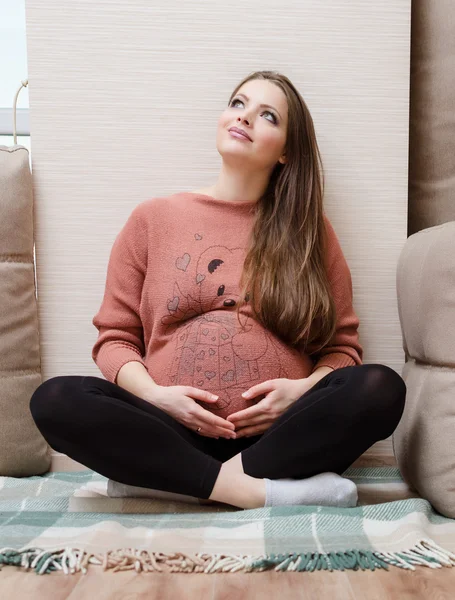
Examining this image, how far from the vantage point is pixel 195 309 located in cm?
127

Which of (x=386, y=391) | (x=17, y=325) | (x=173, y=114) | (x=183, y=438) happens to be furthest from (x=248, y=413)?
(x=173, y=114)

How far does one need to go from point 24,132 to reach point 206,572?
1281mm

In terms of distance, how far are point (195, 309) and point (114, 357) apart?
180 mm

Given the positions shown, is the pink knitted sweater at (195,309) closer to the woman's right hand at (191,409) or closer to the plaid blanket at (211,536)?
the woman's right hand at (191,409)

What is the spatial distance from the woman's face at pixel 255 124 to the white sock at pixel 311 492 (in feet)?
2.05

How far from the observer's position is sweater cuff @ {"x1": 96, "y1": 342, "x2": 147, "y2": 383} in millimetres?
1241

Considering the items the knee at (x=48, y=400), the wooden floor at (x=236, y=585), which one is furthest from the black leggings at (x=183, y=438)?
the wooden floor at (x=236, y=585)

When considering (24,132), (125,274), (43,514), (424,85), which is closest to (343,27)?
(424,85)

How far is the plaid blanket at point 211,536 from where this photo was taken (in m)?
0.83

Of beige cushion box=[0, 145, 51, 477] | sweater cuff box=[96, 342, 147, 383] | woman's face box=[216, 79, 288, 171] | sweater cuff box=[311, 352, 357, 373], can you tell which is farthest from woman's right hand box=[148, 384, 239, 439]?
woman's face box=[216, 79, 288, 171]

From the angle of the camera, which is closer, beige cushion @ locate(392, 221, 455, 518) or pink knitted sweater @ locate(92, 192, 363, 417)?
beige cushion @ locate(392, 221, 455, 518)

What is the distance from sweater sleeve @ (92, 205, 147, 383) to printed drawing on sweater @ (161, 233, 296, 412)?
84mm

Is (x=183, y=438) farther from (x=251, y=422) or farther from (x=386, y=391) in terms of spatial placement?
(x=386, y=391)

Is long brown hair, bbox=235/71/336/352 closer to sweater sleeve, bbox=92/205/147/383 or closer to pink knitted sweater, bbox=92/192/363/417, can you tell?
pink knitted sweater, bbox=92/192/363/417
